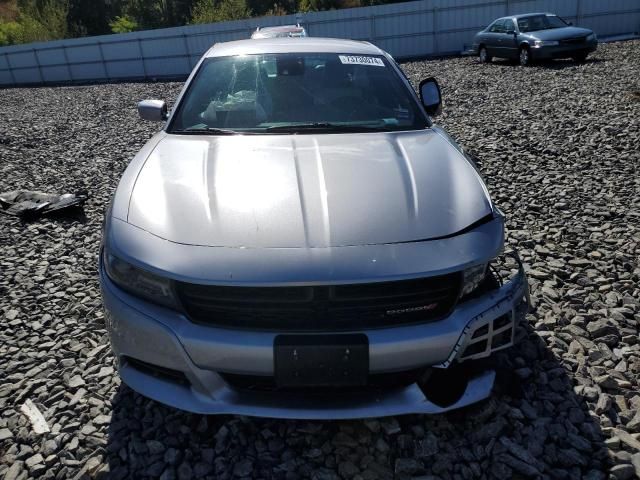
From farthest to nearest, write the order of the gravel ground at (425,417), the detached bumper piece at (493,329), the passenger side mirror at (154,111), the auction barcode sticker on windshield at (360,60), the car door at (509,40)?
the car door at (509,40)
the passenger side mirror at (154,111)
the auction barcode sticker on windshield at (360,60)
the gravel ground at (425,417)
the detached bumper piece at (493,329)

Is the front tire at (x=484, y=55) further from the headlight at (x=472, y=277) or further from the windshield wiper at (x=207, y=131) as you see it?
the headlight at (x=472, y=277)

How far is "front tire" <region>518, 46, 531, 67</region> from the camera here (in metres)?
13.3

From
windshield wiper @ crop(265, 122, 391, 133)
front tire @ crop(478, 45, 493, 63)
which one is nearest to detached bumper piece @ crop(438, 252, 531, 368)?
windshield wiper @ crop(265, 122, 391, 133)

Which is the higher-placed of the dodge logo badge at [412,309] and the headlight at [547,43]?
the dodge logo badge at [412,309]

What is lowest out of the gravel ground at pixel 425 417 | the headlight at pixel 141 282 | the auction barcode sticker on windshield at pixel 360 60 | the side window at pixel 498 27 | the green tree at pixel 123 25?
the gravel ground at pixel 425 417

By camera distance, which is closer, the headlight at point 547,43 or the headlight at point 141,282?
the headlight at point 141,282

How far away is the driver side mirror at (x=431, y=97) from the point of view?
135 inches

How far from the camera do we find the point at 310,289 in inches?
69.5

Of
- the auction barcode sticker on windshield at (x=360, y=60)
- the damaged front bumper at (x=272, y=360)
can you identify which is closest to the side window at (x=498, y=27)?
the auction barcode sticker on windshield at (x=360, y=60)

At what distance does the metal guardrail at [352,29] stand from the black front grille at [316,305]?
20.1 metres

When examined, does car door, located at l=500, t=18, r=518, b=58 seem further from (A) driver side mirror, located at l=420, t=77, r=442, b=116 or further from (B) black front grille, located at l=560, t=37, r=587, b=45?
(A) driver side mirror, located at l=420, t=77, r=442, b=116

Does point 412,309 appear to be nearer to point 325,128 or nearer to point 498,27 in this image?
point 325,128

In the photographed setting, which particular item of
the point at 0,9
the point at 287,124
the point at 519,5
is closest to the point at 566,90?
the point at 287,124

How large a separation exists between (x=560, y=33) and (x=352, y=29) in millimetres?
9423
